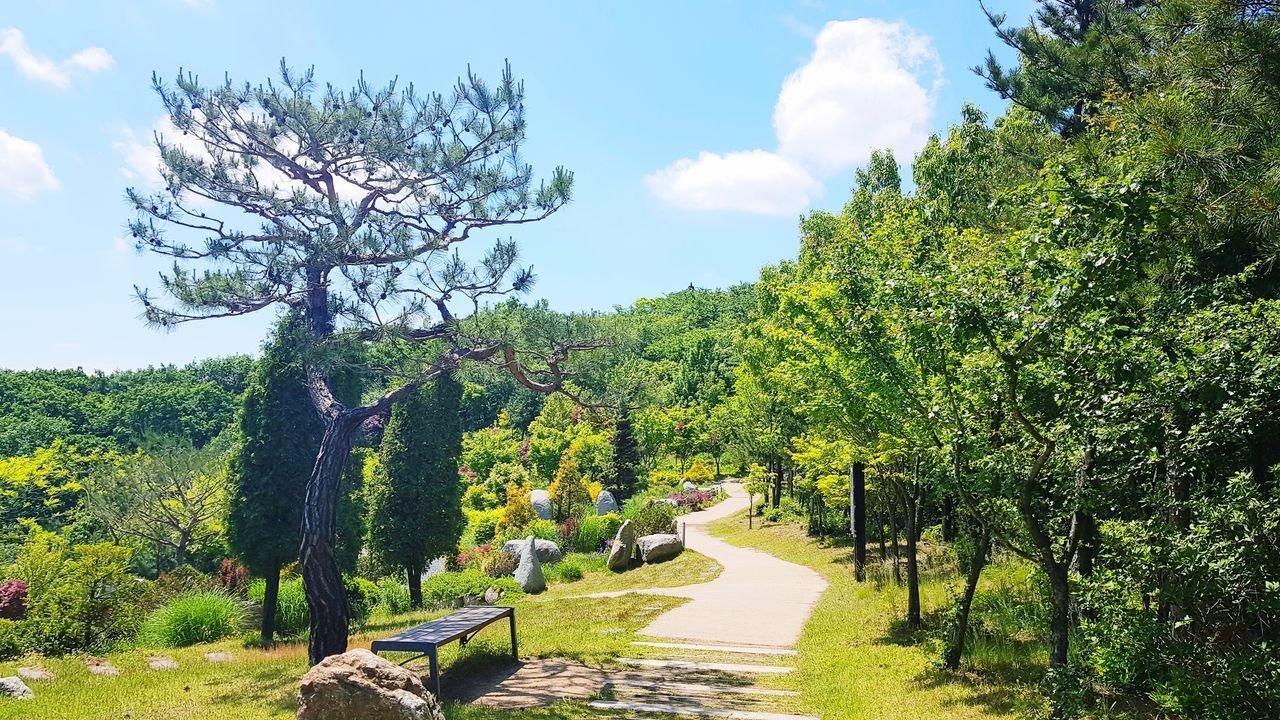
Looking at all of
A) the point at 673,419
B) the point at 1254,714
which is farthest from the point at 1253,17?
the point at 673,419

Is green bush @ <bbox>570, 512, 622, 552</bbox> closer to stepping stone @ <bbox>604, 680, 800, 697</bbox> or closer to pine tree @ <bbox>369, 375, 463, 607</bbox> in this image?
pine tree @ <bbox>369, 375, 463, 607</bbox>

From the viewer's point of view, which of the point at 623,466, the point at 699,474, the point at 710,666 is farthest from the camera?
the point at 699,474

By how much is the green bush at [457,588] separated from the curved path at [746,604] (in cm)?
280

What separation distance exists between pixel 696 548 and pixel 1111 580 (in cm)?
1728

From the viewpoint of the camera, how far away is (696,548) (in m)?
21.1

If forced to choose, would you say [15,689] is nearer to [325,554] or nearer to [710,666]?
[325,554]

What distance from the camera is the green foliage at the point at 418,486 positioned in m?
16.2

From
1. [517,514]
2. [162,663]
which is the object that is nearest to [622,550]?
[517,514]

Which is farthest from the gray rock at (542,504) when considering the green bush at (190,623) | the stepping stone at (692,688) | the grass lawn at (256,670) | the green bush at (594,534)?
the stepping stone at (692,688)

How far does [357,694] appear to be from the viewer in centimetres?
484

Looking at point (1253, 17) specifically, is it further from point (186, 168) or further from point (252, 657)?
point (252, 657)

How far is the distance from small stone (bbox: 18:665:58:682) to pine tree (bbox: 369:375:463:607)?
27.0 feet

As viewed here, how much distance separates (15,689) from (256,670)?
220 cm

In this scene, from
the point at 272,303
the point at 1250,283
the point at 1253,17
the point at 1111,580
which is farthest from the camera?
the point at 272,303
